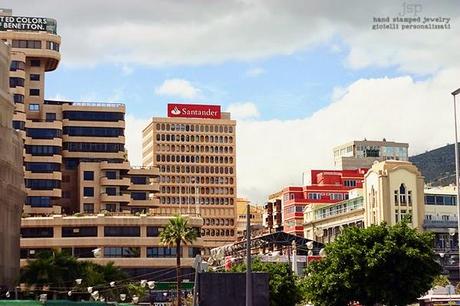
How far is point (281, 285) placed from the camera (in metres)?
96.1

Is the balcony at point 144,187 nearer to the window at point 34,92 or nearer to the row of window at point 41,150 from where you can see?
the row of window at point 41,150

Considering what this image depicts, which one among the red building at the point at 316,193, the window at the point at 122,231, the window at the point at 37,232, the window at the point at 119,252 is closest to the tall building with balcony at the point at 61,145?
the window at the point at 37,232

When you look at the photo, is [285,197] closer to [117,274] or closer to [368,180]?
[368,180]

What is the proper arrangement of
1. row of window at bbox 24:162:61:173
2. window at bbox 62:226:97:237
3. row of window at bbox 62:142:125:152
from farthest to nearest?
row of window at bbox 62:142:125:152
row of window at bbox 24:162:61:173
window at bbox 62:226:97:237

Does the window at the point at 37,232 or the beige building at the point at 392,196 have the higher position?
the beige building at the point at 392,196

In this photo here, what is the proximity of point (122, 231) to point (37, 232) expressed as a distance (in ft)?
41.6

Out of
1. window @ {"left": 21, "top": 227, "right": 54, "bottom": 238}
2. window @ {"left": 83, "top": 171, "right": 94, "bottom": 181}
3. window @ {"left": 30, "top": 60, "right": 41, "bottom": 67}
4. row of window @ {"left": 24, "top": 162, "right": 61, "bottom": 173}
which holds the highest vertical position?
window @ {"left": 30, "top": 60, "right": 41, "bottom": 67}

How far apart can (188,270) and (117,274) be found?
2744 centimetres

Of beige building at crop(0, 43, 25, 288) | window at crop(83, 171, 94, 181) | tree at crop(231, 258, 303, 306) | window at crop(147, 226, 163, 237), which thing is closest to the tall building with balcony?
window at crop(83, 171, 94, 181)

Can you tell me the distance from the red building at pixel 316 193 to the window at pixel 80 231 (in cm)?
5810

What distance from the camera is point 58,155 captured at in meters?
164

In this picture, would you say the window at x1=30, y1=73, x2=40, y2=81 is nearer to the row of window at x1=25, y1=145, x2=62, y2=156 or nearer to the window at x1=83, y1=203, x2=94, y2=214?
the row of window at x1=25, y1=145, x2=62, y2=156

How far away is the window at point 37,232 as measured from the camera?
14238 centimetres

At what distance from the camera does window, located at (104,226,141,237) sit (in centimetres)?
14238
